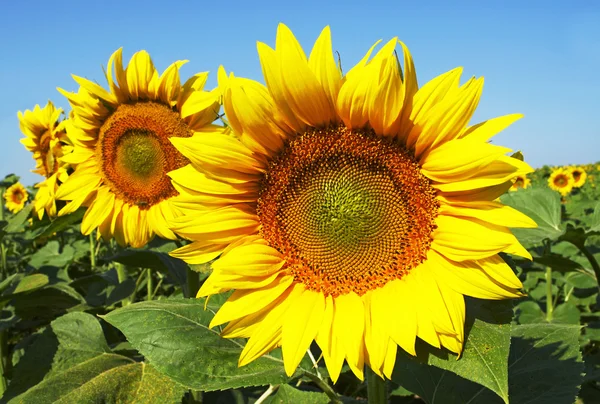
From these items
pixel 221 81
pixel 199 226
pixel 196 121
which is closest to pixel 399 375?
pixel 199 226

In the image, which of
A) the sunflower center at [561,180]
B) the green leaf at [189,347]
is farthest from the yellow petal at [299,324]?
the sunflower center at [561,180]

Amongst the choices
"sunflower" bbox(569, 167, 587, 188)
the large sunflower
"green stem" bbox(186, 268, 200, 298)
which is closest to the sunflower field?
"green stem" bbox(186, 268, 200, 298)

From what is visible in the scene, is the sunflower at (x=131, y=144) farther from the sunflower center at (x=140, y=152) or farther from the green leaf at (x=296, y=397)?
the green leaf at (x=296, y=397)

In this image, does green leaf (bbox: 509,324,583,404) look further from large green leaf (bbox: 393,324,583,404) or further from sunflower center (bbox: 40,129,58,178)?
sunflower center (bbox: 40,129,58,178)

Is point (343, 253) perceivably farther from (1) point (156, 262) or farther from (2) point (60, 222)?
(2) point (60, 222)

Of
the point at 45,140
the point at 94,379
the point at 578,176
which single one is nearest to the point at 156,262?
the point at 94,379

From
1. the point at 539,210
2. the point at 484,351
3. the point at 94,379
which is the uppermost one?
the point at 539,210
